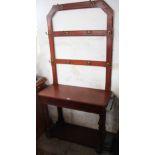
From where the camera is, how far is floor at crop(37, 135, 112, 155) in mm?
1889

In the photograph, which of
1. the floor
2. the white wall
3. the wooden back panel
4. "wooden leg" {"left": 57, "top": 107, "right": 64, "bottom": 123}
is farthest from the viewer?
"wooden leg" {"left": 57, "top": 107, "right": 64, "bottom": 123}

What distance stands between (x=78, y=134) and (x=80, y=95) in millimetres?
625

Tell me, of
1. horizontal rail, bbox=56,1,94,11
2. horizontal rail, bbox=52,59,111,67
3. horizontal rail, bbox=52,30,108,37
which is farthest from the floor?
horizontal rail, bbox=56,1,94,11

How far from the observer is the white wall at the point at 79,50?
67.8 inches

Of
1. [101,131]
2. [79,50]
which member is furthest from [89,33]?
[101,131]

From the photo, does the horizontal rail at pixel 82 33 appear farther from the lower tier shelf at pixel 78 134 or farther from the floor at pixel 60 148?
the floor at pixel 60 148

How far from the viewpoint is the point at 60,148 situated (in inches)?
77.2

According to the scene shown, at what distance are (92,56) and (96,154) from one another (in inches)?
45.6

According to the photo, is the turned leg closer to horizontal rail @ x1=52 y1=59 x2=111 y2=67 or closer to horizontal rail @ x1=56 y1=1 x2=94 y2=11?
horizontal rail @ x1=52 y1=59 x2=111 y2=67

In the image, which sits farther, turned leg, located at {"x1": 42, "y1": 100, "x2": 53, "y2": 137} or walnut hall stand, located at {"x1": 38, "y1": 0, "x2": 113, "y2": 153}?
turned leg, located at {"x1": 42, "y1": 100, "x2": 53, "y2": 137}

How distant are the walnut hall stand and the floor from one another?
7 centimetres

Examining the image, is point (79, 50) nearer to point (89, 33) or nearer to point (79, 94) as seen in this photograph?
point (89, 33)
